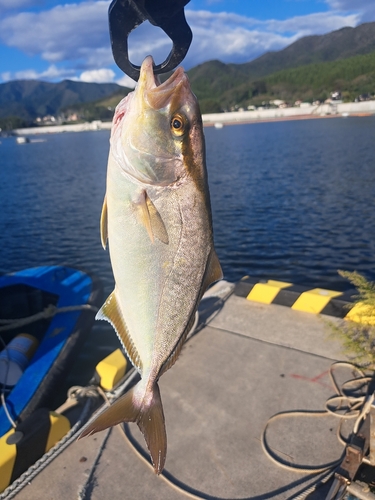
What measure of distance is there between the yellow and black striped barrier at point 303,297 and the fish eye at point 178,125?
4.93 m

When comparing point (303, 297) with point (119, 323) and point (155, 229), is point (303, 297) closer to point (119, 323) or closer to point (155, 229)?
point (119, 323)

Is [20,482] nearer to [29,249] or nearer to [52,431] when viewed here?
[52,431]

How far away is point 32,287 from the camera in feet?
30.1

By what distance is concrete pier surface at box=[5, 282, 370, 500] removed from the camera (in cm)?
397

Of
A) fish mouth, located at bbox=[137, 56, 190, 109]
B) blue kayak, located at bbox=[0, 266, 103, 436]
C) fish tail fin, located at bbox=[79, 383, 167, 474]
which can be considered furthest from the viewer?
blue kayak, located at bbox=[0, 266, 103, 436]

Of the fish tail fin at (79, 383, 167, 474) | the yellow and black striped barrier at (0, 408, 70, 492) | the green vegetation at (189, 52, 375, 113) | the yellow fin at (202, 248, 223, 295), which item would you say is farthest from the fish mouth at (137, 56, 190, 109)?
the green vegetation at (189, 52, 375, 113)

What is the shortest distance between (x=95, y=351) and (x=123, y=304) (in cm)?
788

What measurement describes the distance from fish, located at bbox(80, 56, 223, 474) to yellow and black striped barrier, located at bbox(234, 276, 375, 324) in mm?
4571

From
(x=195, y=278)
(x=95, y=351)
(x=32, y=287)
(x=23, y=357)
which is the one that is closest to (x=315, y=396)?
(x=195, y=278)

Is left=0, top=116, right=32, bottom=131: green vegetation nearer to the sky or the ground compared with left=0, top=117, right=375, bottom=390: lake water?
nearer to the sky

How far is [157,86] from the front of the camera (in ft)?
6.26

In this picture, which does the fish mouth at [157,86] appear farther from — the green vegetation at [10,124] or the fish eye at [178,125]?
the green vegetation at [10,124]

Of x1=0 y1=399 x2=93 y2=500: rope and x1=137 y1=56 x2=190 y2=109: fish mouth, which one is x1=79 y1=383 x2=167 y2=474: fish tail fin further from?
x1=0 y1=399 x2=93 y2=500: rope

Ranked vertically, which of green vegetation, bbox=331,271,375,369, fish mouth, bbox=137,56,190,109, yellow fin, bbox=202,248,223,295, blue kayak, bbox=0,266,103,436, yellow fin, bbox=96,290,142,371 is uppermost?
fish mouth, bbox=137,56,190,109
